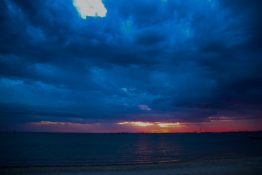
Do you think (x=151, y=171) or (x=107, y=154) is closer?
(x=151, y=171)

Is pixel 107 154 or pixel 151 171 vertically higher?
pixel 107 154

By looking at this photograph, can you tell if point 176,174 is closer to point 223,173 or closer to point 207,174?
point 207,174

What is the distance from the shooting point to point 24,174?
2420 cm

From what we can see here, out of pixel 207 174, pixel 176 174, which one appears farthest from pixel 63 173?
pixel 207 174

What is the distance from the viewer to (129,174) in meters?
24.1

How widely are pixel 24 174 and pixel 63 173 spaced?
4.31 m

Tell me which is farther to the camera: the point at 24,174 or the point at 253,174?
the point at 24,174

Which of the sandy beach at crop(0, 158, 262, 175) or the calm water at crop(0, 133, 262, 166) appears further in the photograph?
the calm water at crop(0, 133, 262, 166)

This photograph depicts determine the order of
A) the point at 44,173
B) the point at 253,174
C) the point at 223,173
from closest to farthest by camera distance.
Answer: the point at 253,174
the point at 223,173
the point at 44,173

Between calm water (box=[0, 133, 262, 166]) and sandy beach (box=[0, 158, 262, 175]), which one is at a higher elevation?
calm water (box=[0, 133, 262, 166])

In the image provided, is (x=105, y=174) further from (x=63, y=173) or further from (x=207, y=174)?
(x=207, y=174)

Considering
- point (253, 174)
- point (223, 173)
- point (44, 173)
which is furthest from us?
point (44, 173)

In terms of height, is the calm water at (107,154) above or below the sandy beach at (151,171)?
above

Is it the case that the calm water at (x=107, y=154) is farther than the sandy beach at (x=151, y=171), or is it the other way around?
the calm water at (x=107, y=154)
